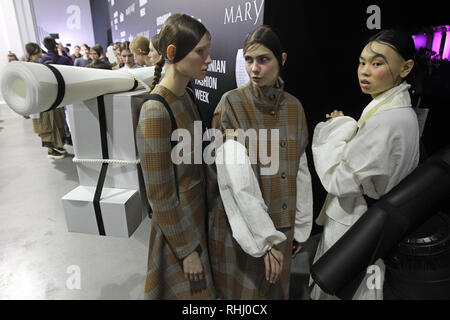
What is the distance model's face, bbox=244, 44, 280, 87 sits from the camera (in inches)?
34.5

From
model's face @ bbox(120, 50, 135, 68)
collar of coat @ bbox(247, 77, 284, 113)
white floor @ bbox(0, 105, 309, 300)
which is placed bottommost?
white floor @ bbox(0, 105, 309, 300)

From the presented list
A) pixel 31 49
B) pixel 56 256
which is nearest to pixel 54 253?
pixel 56 256

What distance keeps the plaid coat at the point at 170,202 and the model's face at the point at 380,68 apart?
2.05 ft

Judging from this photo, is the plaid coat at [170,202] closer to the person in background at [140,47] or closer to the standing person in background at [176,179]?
the standing person in background at [176,179]

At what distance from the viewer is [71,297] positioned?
1.73m

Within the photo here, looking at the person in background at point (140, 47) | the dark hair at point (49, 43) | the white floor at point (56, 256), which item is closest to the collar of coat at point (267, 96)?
the white floor at point (56, 256)

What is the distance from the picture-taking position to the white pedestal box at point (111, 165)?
1015mm

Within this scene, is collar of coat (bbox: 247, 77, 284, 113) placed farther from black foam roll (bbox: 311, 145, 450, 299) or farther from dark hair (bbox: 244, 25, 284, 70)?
black foam roll (bbox: 311, 145, 450, 299)

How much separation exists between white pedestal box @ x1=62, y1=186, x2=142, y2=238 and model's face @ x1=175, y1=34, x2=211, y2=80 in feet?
1.68

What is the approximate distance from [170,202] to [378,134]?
748mm

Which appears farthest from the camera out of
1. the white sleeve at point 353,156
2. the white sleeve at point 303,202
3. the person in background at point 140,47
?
the person in background at point 140,47

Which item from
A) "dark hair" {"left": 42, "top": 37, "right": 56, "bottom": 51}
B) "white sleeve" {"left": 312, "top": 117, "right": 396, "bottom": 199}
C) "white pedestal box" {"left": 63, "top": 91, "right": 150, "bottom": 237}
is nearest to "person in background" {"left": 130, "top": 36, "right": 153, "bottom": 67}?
"white pedestal box" {"left": 63, "top": 91, "right": 150, "bottom": 237}

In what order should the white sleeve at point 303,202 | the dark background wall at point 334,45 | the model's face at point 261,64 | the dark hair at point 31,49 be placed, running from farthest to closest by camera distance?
the dark hair at point 31,49 < the dark background wall at point 334,45 < the white sleeve at point 303,202 < the model's face at point 261,64

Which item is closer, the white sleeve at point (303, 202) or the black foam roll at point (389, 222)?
the black foam roll at point (389, 222)
